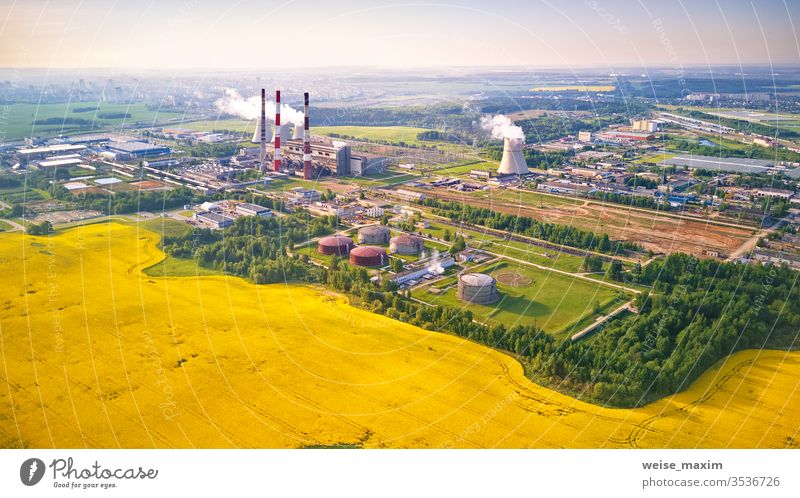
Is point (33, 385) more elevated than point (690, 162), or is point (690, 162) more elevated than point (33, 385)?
point (690, 162)

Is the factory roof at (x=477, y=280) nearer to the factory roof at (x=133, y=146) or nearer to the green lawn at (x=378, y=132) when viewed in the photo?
the factory roof at (x=133, y=146)

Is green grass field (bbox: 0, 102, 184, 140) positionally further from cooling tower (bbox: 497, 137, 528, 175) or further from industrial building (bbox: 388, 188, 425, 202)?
cooling tower (bbox: 497, 137, 528, 175)

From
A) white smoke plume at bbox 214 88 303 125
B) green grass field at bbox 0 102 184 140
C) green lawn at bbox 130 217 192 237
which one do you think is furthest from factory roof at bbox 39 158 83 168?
white smoke plume at bbox 214 88 303 125

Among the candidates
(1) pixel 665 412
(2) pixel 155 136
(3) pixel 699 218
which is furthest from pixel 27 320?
(2) pixel 155 136

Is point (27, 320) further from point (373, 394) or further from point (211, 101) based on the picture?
point (211, 101)

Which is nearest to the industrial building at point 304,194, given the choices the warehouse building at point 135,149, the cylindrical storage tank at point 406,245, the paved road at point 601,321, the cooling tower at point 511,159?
the cylindrical storage tank at point 406,245
